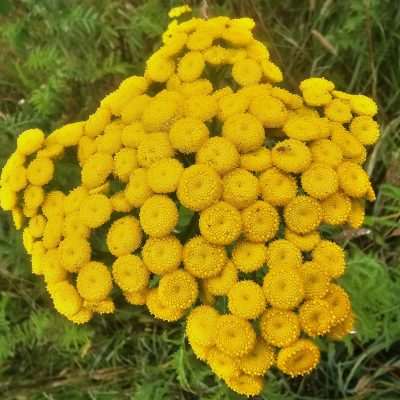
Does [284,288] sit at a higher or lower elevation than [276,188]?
lower

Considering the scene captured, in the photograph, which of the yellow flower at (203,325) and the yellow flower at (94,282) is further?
the yellow flower at (94,282)

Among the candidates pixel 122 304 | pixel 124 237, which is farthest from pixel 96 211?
pixel 122 304

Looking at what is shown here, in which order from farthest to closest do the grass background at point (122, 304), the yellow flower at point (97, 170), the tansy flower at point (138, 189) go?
the grass background at point (122, 304) → the yellow flower at point (97, 170) → the tansy flower at point (138, 189)

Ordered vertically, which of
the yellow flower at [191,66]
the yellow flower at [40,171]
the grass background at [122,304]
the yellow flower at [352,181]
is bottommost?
the grass background at [122,304]

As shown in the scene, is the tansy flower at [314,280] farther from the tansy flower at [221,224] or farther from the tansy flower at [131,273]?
the tansy flower at [131,273]

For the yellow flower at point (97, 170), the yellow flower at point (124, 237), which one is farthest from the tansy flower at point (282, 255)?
the yellow flower at point (97, 170)

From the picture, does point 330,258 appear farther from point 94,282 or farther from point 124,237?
point 94,282
